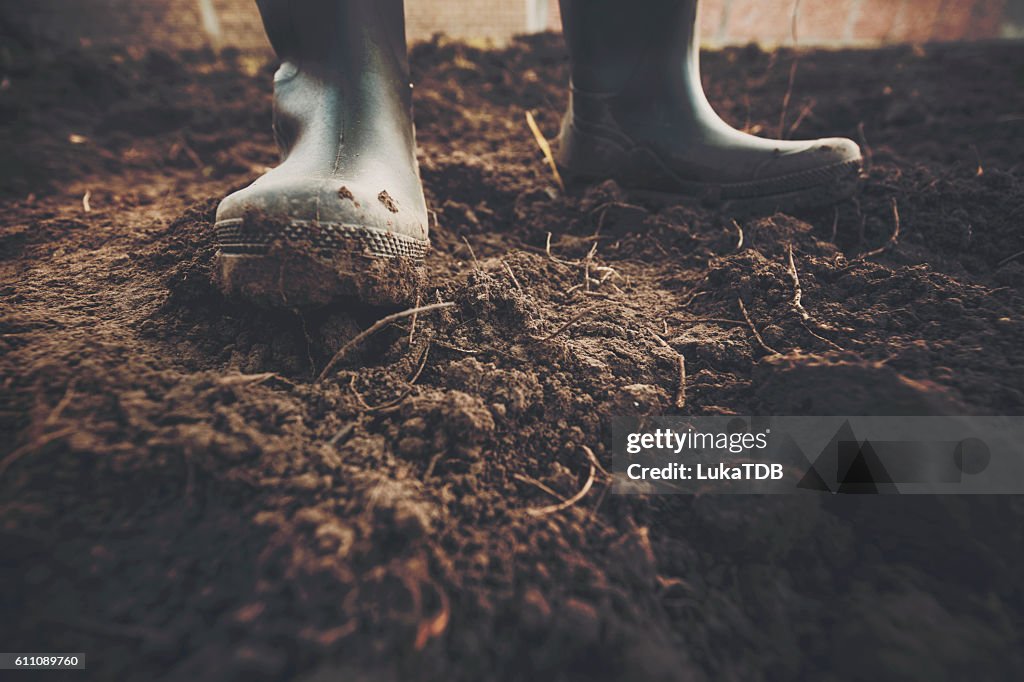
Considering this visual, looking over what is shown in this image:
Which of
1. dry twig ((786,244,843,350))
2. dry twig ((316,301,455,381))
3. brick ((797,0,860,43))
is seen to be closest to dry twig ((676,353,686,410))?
dry twig ((786,244,843,350))

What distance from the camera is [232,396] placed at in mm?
643

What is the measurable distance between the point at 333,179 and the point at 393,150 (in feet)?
0.76

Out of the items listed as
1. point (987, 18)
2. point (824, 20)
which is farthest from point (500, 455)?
point (987, 18)

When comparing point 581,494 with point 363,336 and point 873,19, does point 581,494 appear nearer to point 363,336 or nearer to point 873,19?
point 363,336

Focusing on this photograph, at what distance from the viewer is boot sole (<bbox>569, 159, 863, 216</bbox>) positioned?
116 centimetres

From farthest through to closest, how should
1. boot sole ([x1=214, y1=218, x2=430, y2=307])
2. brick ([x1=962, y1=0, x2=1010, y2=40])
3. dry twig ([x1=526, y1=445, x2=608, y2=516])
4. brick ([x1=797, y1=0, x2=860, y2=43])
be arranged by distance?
brick ([x1=962, y1=0, x2=1010, y2=40]) < brick ([x1=797, y1=0, x2=860, y2=43]) < boot sole ([x1=214, y1=218, x2=430, y2=307]) < dry twig ([x1=526, y1=445, x2=608, y2=516])

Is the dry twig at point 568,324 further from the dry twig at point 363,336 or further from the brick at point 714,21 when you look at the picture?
the brick at point 714,21

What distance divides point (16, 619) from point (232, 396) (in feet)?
1.00

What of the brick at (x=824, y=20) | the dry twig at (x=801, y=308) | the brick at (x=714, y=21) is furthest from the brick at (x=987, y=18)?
the dry twig at (x=801, y=308)

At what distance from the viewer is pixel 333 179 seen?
812mm

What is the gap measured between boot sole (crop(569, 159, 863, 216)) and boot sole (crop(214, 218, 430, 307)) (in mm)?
945

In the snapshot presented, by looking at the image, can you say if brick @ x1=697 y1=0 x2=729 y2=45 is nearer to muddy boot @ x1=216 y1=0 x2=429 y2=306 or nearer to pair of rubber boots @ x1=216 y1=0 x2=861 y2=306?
pair of rubber boots @ x1=216 y1=0 x2=861 y2=306

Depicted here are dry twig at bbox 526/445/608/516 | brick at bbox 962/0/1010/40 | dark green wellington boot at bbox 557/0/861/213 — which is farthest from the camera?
brick at bbox 962/0/1010/40

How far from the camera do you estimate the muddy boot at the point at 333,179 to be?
0.72 m
